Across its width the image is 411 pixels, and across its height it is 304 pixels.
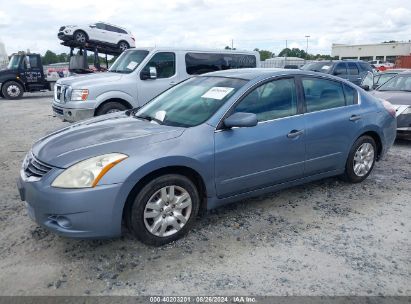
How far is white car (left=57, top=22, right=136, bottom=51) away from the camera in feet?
56.2

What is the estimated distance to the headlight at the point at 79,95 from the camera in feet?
24.0

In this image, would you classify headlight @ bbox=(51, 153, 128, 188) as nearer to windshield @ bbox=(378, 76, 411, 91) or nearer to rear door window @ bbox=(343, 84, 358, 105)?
rear door window @ bbox=(343, 84, 358, 105)

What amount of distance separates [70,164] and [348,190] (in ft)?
11.2

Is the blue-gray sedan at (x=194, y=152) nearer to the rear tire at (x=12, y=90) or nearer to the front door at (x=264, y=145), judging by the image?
the front door at (x=264, y=145)

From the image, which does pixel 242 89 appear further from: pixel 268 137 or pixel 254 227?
pixel 254 227

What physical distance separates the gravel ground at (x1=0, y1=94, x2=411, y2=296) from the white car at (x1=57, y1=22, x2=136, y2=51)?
14400 millimetres

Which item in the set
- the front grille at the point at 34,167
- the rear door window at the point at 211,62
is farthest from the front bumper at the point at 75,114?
the front grille at the point at 34,167

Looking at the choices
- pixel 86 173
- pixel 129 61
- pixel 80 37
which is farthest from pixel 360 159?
pixel 80 37

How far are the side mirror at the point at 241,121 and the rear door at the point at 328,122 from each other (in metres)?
0.92

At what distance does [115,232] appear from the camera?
308 cm

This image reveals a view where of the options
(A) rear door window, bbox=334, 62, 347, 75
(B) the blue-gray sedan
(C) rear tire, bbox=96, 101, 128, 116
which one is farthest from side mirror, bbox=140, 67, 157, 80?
(A) rear door window, bbox=334, 62, 347, 75

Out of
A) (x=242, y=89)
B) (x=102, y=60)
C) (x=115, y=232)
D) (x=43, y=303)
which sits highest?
(x=102, y=60)

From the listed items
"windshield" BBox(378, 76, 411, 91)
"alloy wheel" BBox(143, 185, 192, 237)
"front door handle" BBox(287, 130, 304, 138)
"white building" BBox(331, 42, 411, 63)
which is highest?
"white building" BBox(331, 42, 411, 63)

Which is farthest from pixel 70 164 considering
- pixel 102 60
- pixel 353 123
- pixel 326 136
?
pixel 102 60
